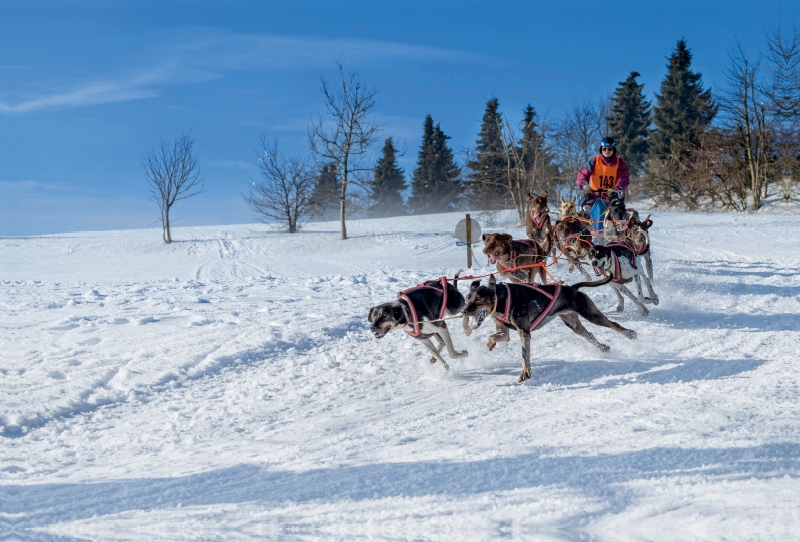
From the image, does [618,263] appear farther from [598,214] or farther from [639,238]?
[598,214]

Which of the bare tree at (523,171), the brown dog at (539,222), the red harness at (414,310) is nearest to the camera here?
the red harness at (414,310)

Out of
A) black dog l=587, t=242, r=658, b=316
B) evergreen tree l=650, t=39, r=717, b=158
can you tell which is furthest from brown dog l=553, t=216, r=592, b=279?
evergreen tree l=650, t=39, r=717, b=158

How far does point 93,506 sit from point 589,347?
4.77 metres

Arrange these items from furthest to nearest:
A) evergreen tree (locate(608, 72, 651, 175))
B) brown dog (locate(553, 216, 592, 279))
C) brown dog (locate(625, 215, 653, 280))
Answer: evergreen tree (locate(608, 72, 651, 175)) < brown dog (locate(625, 215, 653, 280)) < brown dog (locate(553, 216, 592, 279))

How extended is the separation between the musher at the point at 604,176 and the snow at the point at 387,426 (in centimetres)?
152

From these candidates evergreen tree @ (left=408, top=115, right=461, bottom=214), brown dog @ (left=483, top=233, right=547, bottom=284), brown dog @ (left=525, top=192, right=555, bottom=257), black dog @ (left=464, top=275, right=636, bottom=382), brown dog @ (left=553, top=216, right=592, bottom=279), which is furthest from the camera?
evergreen tree @ (left=408, top=115, right=461, bottom=214)

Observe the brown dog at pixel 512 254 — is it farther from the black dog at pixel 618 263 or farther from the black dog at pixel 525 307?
the black dog at pixel 525 307

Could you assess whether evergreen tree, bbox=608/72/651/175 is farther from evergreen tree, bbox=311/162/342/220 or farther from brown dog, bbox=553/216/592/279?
brown dog, bbox=553/216/592/279

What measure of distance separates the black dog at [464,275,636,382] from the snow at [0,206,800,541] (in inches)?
15.1

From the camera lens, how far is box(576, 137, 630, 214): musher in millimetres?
9750

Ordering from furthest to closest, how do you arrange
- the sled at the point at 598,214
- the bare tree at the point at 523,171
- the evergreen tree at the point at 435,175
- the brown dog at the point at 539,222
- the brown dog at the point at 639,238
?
the evergreen tree at the point at 435,175 → the bare tree at the point at 523,171 → the sled at the point at 598,214 → the brown dog at the point at 539,222 → the brown dog at the point at 639,238

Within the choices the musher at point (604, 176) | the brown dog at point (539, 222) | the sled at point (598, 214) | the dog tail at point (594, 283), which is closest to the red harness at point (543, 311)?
the dog tail at point (594, 283)

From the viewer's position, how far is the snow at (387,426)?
10.2ft

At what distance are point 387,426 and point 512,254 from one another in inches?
157
